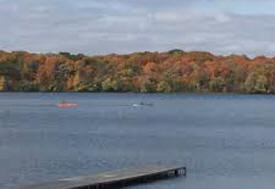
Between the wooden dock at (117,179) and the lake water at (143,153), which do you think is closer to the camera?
the wooden dock at (117,179)

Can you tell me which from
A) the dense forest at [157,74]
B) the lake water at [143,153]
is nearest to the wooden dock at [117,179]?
the lake water at [143,153]

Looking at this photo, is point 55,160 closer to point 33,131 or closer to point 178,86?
point 33,131

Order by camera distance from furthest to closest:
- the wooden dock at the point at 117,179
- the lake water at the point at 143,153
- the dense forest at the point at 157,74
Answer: the dense forest at the point at 157,74, the lake water at the point at 143,153, the wooden dock at the point at 117,179

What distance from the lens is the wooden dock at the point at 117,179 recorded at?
28217 millimetres

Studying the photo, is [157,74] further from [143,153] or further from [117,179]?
[117,179]

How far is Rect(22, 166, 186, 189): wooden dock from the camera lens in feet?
92.6

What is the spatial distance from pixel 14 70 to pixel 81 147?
497 feet

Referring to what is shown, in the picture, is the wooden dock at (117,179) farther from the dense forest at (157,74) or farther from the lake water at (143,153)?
the dense forest at (157,74)

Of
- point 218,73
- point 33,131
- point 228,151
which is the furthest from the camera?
point 218,73

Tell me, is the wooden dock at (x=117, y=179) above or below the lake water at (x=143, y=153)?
above

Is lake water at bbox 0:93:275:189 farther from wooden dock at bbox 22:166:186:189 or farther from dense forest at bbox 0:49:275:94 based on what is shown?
dense forest at bbox 0:49:275:94

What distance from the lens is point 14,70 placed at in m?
196

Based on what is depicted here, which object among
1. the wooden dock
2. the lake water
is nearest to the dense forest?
the lake water

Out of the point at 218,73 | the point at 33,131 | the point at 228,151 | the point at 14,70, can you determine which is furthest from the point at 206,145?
the point at 14,70
